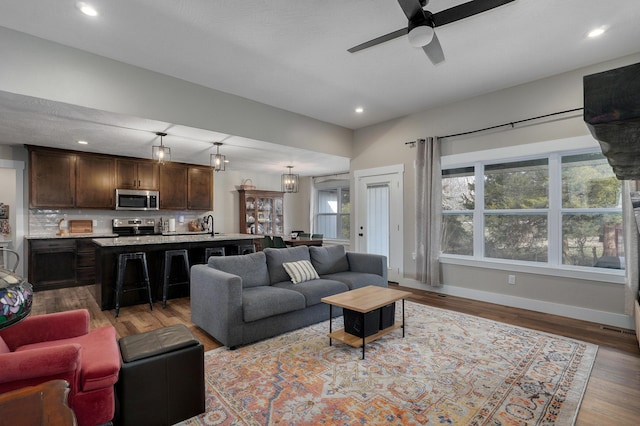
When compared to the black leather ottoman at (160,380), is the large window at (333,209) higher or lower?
higher

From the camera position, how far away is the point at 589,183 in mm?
3814

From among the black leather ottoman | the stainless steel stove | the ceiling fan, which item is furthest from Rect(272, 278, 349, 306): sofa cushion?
the stainless steel stove

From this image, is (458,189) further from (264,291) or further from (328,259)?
(264,291)

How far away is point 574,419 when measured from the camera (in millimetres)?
1912

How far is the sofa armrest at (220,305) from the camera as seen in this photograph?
2885mm

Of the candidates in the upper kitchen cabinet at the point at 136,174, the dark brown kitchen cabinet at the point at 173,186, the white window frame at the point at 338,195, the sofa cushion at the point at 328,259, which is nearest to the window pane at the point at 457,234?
the sofa cushion at the point at 328,259

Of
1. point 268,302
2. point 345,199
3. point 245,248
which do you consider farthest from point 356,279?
point 345,199

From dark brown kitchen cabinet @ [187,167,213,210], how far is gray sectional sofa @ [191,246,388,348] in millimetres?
3976

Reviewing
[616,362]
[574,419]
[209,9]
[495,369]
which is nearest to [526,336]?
[616,362]

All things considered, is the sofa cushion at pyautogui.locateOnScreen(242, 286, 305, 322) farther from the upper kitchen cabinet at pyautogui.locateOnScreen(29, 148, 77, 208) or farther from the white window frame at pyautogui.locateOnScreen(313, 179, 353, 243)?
the white window frame at pyautogui.locateOnScreen(313, 179, 353, 243)

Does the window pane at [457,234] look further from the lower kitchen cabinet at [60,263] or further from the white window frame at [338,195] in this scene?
the lower kitchen cabinet at [60,263]

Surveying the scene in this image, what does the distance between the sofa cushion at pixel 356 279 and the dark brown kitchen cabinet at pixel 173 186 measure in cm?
434

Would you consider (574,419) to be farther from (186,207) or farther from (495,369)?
(186,207)

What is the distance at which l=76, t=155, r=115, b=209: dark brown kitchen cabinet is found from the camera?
18.9 ft
